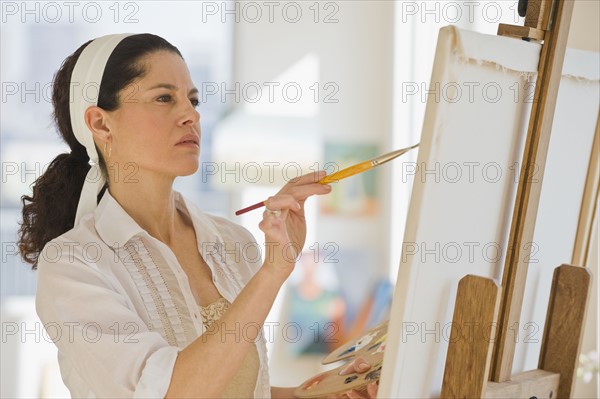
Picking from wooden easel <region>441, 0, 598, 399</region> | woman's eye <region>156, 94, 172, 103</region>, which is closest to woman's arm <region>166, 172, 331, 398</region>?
wooden easel <region>441, 0, 598, 399</region>

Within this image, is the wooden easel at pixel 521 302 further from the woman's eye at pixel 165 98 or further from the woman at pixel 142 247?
the woman's eye at pixel 165 98

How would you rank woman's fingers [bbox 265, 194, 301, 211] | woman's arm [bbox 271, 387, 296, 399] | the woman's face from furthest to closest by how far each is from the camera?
woman's arm [bbox 271, 387, 296, 399]
the woman's face
woman's fingers [bbox 265, 194, 301, 211]

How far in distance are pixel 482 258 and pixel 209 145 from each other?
3.04 metres

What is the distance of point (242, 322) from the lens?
130cm

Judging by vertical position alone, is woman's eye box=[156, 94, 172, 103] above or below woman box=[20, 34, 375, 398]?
above

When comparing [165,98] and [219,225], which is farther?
[219,225]

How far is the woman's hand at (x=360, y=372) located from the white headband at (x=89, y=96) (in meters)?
0.64

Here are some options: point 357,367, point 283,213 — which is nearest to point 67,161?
point 283,213

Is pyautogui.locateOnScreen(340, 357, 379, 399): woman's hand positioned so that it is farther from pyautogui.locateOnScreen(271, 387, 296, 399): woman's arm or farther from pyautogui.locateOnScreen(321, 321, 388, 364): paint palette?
pyautogui.locateOnScreen(271, 387, 296, 399): woman's arm

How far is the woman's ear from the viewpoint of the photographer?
1663mm

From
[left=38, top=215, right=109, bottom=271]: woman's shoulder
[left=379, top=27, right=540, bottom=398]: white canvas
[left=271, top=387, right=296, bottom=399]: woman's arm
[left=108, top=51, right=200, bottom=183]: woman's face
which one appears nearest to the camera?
[left=379, top=27, right=540, bottom=398]: white canvas

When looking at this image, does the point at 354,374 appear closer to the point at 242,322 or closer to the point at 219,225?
the point at 242,322

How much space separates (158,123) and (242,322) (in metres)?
0.51

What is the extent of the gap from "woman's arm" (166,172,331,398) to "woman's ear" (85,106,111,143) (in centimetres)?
52
